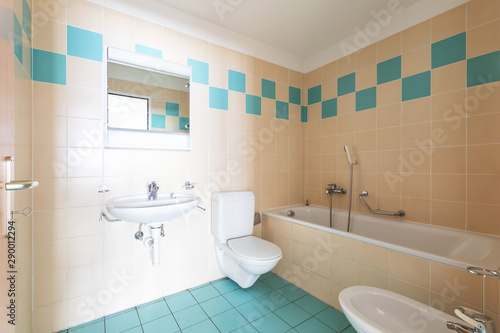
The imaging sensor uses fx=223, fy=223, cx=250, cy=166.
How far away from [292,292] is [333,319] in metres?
0.40

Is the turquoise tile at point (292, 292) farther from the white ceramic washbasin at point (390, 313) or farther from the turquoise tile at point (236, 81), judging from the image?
the turquoise tile at point (236, 81)

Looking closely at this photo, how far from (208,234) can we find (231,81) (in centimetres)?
147

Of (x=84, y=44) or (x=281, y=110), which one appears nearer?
(x=84, y=44)

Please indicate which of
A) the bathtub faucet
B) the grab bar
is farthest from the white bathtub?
the bathtub faucet

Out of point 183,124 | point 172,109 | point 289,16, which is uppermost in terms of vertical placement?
point 289,16

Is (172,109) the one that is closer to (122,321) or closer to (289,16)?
(289,16)

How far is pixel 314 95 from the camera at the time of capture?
267cm

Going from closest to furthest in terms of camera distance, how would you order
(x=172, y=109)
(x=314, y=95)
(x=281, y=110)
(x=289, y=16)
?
(x=172, y=109), (x=289, y=16), (x=281, y=110), (x=314, y=95)

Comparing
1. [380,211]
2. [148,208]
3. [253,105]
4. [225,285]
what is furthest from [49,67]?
[380,211]

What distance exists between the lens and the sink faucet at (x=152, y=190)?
5.43 feet

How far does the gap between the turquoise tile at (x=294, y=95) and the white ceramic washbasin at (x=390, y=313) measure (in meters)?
2.04

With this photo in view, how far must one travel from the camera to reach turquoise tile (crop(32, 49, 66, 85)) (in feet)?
4.54

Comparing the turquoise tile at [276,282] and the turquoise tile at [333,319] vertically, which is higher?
the turquoise tile at [333,319]

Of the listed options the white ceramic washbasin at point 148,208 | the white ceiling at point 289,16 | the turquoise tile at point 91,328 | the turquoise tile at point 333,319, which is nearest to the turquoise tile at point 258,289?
the turquoise tile at point 333,319
